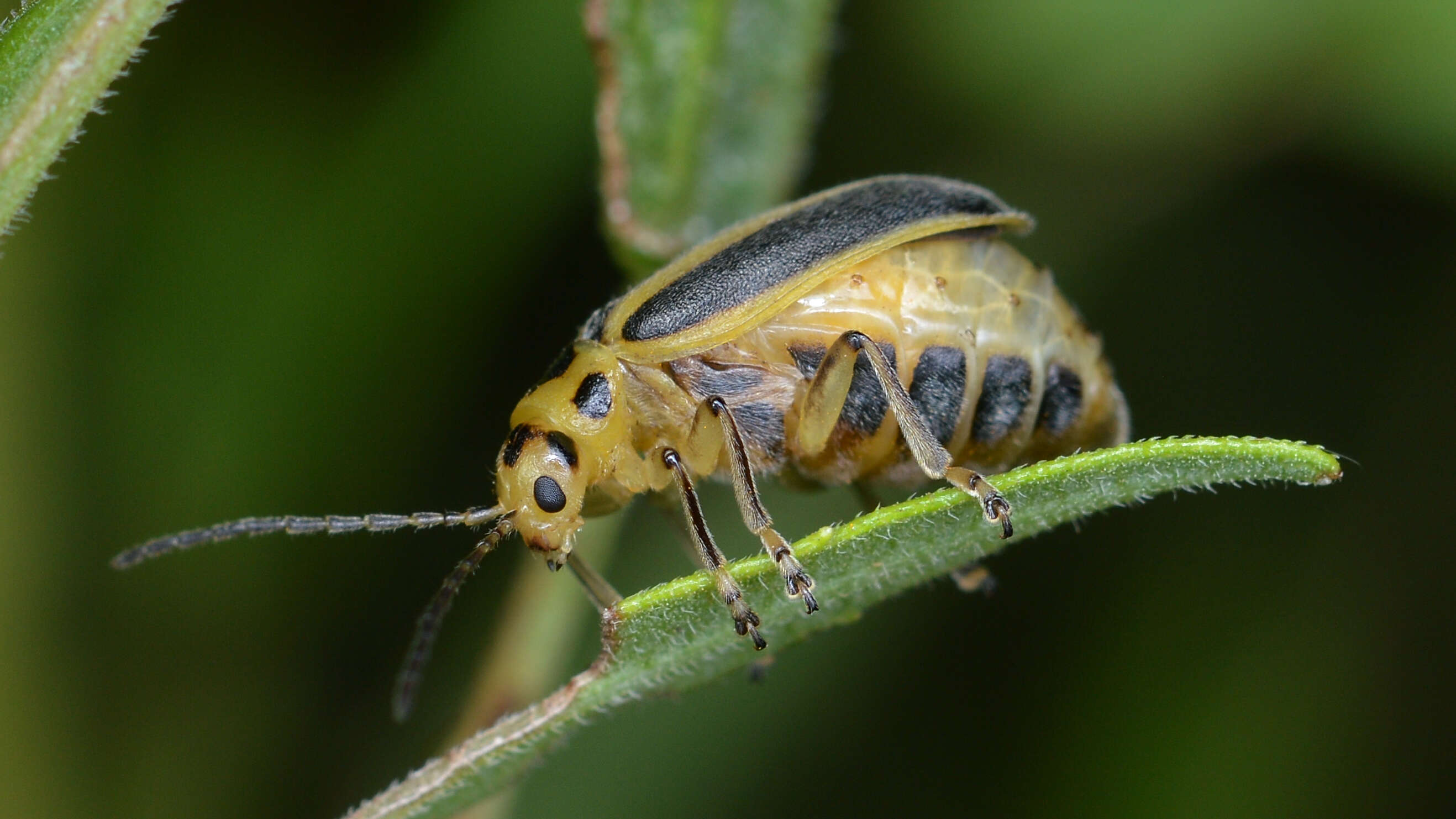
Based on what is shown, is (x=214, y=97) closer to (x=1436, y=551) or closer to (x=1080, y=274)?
(x=1080, y=274)

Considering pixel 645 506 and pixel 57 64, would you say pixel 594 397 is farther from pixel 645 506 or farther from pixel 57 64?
pixel 57 64

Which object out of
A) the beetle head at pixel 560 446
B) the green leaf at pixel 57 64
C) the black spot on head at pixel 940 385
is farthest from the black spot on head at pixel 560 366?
the green leaf at pixel 57 64

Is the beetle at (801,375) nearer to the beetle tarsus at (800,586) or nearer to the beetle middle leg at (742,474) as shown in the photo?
the beetle middle leg at (742,474)

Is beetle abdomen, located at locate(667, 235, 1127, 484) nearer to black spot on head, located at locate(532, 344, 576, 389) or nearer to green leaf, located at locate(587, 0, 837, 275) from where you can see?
black spot on head, located at locate(532, 344, 576, 389)

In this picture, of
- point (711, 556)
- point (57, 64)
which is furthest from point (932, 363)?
point (57, 64)

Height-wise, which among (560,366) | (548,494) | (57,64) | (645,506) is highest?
(57,64)

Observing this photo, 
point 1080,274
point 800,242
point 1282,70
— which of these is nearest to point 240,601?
point 800,242
